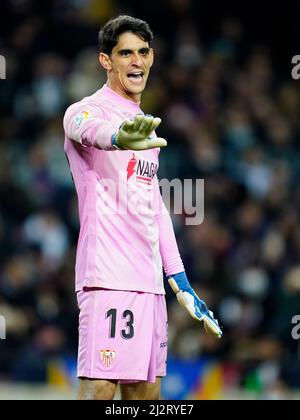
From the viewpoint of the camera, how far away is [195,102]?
1153cm

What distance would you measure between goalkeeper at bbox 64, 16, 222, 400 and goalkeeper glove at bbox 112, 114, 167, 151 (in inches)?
11.3

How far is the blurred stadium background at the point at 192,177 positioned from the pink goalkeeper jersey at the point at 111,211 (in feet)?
12.1

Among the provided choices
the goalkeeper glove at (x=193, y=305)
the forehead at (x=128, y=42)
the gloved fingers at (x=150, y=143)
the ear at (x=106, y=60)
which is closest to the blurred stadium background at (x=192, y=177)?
the goalkeeper glove at (x=193, y=305)

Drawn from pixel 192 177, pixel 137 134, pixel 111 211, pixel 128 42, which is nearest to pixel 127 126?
pixel 137 134

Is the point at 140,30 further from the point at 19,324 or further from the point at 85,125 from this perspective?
the point at 19,324

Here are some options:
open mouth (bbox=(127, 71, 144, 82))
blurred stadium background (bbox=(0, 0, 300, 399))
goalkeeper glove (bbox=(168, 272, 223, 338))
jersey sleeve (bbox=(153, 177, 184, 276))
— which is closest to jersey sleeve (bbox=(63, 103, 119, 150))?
open mouth (bbox=(127, 71, 144, 82))

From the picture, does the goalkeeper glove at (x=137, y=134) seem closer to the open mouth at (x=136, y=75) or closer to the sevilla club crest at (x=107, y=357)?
the open mouth at (x=136, y=75)

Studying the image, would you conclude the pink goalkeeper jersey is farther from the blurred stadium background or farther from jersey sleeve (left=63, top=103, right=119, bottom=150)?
the blurred stadium background

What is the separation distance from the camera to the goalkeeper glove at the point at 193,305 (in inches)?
182

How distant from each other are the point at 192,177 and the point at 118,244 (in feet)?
19.3

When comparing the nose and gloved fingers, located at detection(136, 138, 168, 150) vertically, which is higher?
the nose

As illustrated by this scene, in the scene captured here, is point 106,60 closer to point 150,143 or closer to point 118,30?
point 118,30

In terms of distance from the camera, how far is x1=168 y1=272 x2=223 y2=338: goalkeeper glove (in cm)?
463

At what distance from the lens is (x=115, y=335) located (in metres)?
4.36
